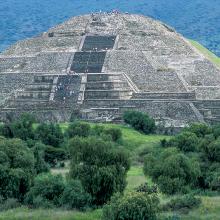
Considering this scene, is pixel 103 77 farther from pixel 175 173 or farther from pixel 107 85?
pixel 175 173

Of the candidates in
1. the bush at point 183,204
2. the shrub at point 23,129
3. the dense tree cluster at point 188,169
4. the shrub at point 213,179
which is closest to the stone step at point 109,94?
the shrub at point 23,129

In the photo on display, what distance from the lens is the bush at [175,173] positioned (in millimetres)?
21438

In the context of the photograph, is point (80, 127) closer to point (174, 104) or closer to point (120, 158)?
point (174, 104)

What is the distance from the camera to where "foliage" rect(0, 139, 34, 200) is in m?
19.8

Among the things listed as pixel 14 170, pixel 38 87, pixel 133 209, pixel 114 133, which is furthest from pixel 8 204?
pixel 38 87

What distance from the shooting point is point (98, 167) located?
64.2ft

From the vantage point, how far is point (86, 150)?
64.9ft

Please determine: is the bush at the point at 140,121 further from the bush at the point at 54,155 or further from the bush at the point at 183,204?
the bush at the point at 183,204

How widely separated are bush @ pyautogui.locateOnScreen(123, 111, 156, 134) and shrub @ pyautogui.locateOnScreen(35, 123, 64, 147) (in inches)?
187

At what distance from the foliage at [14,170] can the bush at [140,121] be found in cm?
A: 1357

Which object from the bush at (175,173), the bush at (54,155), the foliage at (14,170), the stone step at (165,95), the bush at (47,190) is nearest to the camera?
the bush at (47,190)

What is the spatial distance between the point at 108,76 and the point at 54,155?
38.1ft

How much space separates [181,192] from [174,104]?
1667cm

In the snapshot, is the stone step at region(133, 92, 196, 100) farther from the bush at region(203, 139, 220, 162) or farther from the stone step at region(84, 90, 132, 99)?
the bush at region(203, 139, 220, 162)
